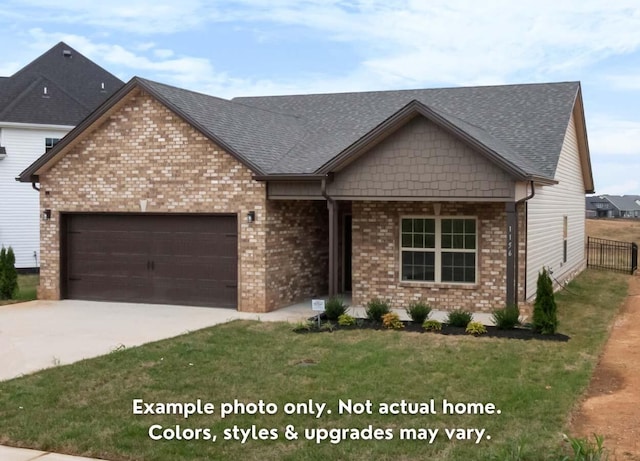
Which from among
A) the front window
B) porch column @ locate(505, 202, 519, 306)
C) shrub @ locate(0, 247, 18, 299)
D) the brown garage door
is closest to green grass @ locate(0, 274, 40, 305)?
shrub @ locate(0, 247, 18, 299)

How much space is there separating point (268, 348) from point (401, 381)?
3.00m

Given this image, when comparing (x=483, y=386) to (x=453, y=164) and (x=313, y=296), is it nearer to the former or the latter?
(x=453, y=164)

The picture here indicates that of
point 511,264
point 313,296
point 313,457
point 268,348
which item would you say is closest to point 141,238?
point 313,296

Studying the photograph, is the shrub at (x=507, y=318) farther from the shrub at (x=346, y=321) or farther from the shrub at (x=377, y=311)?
the shrub at (x=346, y=321)

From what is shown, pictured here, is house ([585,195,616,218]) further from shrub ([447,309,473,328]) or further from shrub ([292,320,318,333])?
shrub ([292,320,318,333])

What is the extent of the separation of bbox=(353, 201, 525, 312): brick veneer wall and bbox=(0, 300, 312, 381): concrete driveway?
175 cm

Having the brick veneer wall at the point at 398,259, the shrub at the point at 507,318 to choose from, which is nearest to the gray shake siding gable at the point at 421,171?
the brick veneer wall at the point at 398,259

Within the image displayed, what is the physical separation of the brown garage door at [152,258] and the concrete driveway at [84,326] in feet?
1.44

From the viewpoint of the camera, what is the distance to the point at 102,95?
1270 inches

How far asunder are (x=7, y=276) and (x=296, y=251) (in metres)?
7.68

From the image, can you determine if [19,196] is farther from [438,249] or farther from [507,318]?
[507,318]

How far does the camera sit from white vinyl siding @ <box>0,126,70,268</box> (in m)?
27.1

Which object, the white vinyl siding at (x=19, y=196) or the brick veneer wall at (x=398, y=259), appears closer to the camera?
the brick veneer wall at (x=398, y=259)

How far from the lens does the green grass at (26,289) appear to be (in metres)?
18.4
